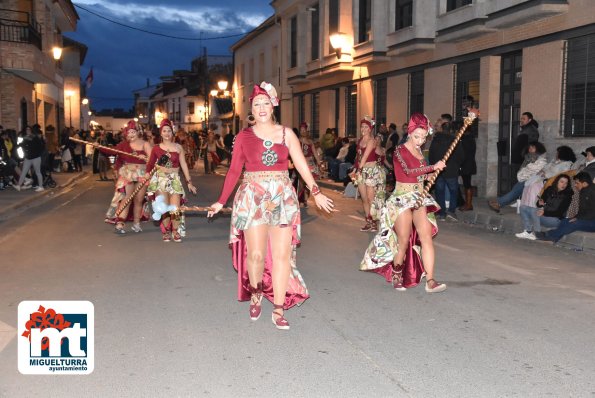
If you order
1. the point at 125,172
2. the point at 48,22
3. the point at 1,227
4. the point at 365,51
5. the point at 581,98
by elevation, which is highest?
the point at 48,22

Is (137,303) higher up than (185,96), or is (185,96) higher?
(185,96)

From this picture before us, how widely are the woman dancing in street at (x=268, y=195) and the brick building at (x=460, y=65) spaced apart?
30.9 feet

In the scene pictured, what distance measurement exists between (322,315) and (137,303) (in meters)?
1.78

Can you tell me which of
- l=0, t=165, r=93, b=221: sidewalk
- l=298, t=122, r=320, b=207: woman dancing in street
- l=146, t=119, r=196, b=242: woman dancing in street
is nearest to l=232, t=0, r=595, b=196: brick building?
l=298, t=122, r=320, b=207: woman dancing in street

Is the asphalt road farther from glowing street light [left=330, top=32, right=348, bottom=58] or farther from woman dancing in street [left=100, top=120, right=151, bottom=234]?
glowing street light [left=330, top=32, right=348, bottom=58]

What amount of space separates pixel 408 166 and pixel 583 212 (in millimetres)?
4524

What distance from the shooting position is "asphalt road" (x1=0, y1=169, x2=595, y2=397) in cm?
445

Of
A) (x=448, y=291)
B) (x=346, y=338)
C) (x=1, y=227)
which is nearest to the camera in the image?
(x=346, y=338)

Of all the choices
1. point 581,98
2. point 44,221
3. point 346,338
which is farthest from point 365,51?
point 346,338

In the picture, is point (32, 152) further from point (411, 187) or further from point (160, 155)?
point (411, 187)

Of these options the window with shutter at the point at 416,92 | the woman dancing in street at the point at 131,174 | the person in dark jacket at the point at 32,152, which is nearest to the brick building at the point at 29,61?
the person in dark jacket at the point at 32,152

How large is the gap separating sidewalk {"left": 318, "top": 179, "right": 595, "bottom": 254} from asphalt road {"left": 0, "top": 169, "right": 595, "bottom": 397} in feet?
1.49

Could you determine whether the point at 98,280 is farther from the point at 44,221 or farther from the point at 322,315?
the point at 44,221

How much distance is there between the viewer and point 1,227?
12.4m
